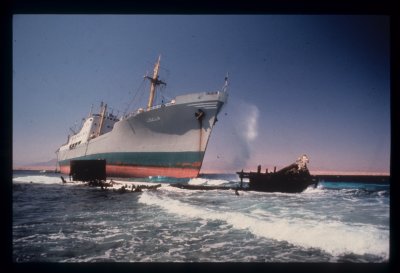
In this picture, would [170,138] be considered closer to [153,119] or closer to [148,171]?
[153,119]

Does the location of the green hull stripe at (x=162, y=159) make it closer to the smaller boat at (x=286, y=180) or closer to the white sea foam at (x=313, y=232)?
the smaller boat at (x=286, y=180)

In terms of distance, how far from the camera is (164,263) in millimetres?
5098

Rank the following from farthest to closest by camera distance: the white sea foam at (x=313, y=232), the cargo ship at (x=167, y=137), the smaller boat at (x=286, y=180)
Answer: the smaller boat at (x=286, y=180)
the cargo ship at (x=167, y=137)
the white sea foam at (x=313, y=232)

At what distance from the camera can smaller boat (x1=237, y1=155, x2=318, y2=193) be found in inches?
784

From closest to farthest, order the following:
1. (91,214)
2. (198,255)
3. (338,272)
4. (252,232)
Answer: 1. (338,272)
2. (198,255)
3. (252,232)
4. (91,214)

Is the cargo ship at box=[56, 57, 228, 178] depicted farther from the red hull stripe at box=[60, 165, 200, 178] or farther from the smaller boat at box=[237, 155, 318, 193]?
the smaller boat at box=[237, 155, 318, 193]

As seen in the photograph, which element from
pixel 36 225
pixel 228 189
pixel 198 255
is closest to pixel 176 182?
pixel 228 189

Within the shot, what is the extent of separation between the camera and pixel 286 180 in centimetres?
2000

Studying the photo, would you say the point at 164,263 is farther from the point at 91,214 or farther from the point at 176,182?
the point at 176,182

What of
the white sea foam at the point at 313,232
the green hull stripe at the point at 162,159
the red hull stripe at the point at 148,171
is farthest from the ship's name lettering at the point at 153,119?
the white sea foam at the point at 313,232

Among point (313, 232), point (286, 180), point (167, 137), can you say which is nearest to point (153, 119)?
point (167, 137)

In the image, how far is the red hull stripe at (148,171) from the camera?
18.1 metres
